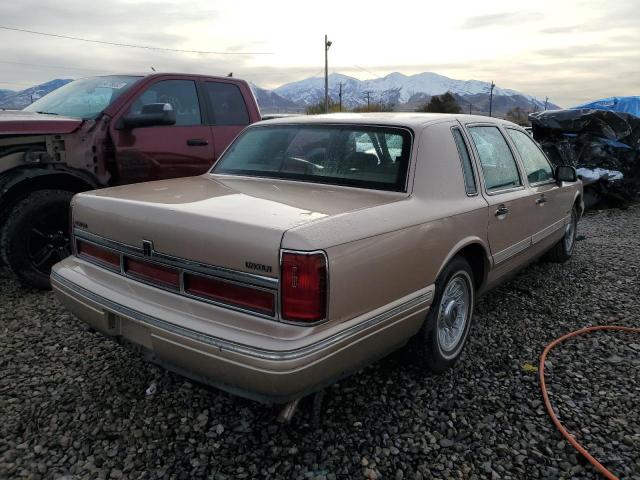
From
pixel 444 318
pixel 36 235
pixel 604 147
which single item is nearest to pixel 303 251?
pixel 444 318

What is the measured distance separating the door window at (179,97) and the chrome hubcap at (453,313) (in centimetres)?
336

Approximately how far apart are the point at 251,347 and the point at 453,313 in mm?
1626

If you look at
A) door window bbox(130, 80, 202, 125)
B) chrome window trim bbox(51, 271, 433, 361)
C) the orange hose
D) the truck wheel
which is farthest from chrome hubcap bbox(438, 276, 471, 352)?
door window bbox(130, 80, 202, 125)

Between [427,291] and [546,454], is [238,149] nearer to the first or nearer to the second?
[427,291]

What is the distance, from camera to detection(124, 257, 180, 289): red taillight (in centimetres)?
238

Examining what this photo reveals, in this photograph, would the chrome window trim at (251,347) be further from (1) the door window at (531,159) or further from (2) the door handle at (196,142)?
(2) the door handle at (196,142)

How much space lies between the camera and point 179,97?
529 centimetres

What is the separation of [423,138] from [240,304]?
1.53 m

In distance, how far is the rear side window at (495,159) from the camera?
3.59 meters

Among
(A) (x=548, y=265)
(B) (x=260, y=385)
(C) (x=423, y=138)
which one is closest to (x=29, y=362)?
(B) (x=260, y=385)

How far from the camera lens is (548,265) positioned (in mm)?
5699

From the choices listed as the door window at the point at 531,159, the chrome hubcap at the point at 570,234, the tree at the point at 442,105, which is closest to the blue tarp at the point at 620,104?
the chrome hubcap at the point at 570,234

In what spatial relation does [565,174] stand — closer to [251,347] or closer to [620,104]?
[251,347]

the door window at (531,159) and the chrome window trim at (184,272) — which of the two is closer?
the chrome window trim at (184,272)
